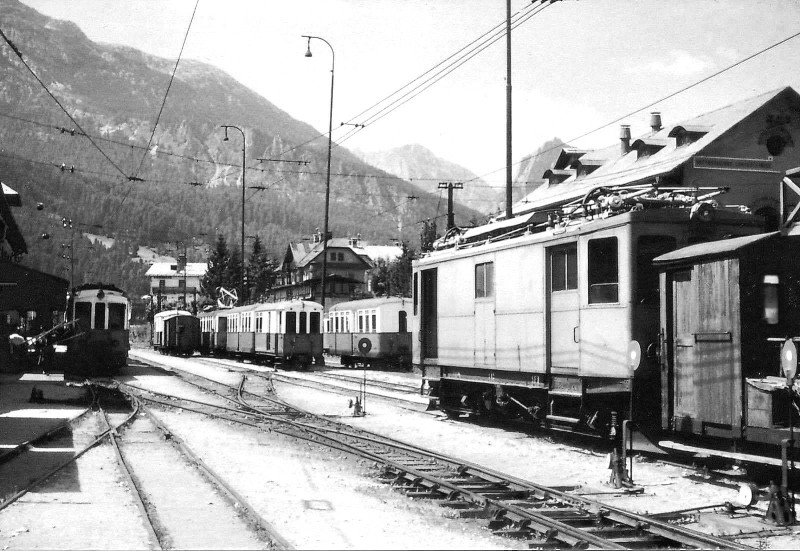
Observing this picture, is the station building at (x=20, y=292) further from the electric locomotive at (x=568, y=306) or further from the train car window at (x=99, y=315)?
the electric locomotive at (x=568, y=306)

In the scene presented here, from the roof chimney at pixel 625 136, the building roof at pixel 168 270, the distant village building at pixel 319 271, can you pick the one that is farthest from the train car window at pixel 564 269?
the building roof at pixel 168 270

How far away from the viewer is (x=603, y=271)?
12312 millimetres

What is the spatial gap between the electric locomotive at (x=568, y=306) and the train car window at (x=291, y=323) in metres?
20.9

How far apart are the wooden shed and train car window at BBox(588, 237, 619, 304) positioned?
5.63 feet

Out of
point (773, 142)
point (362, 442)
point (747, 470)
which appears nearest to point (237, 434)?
point (362, 442)

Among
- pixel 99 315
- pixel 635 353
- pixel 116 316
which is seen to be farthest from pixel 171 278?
pixel 635 353

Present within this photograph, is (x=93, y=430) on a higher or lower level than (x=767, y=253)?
lower

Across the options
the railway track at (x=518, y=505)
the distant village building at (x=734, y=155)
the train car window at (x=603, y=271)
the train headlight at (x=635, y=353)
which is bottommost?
the railway track at (x=518, y=505)

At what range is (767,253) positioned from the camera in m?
9.69

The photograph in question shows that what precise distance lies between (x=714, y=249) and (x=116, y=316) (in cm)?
2724

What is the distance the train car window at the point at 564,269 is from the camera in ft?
42.7

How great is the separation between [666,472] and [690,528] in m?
3.28

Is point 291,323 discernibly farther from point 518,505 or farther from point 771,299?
point 771,299

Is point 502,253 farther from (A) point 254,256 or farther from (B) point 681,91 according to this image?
(A) point 254,256
